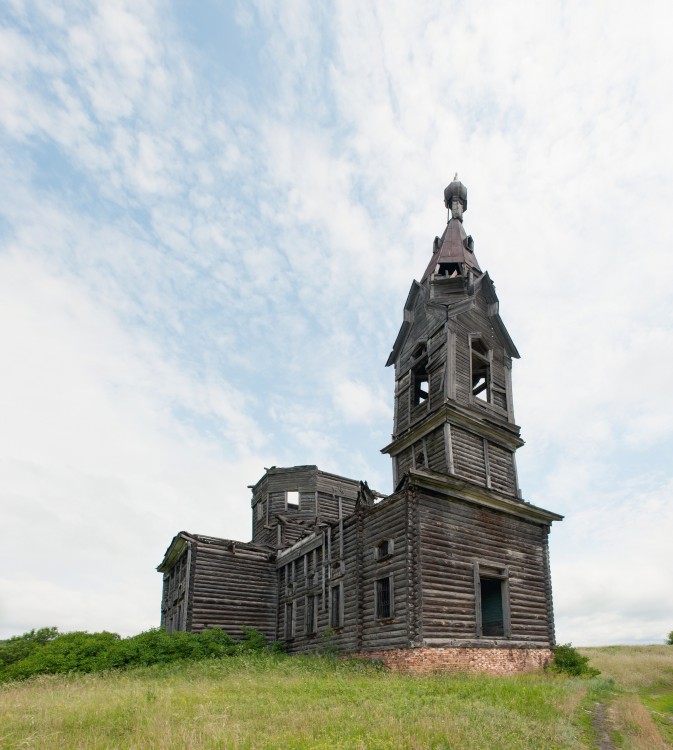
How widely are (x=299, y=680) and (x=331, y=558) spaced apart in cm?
887

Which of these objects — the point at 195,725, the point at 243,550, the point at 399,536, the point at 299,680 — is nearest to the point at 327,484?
the point at 243,550

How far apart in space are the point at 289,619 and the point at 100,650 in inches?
351

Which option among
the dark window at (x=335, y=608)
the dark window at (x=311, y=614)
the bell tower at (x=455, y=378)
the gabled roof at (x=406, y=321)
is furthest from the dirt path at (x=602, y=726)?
the gabled roof at (x=406, y=321)

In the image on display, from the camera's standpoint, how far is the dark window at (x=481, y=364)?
2742 centimetres

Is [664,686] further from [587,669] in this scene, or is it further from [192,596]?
A: [192,596]

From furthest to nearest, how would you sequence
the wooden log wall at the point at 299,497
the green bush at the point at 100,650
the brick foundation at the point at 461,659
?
the wooden log wall at the point at 299,497 < the green bush at the point at 100,650 < the brick foundation at the point at 461,659

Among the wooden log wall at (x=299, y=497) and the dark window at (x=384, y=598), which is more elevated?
the wooden log wall at (x=299, y=497)

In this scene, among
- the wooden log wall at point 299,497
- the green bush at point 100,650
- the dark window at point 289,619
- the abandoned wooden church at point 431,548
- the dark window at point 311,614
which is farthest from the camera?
the wooden log wall at point 299,497

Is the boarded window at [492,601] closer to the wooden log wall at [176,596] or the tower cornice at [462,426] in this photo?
the tower cornice at [462,426]

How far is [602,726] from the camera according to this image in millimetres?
12125

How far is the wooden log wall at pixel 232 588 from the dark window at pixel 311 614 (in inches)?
179

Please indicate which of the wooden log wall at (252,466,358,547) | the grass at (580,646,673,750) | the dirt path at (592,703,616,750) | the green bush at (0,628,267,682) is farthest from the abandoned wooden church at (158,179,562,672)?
the dirt path at (592,703,616,750)

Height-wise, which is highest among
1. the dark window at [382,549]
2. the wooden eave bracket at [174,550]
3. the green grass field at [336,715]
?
the wooden eave bracket at [174,550]

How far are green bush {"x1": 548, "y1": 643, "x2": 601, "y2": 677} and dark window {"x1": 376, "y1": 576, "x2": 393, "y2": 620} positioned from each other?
22.2ft
